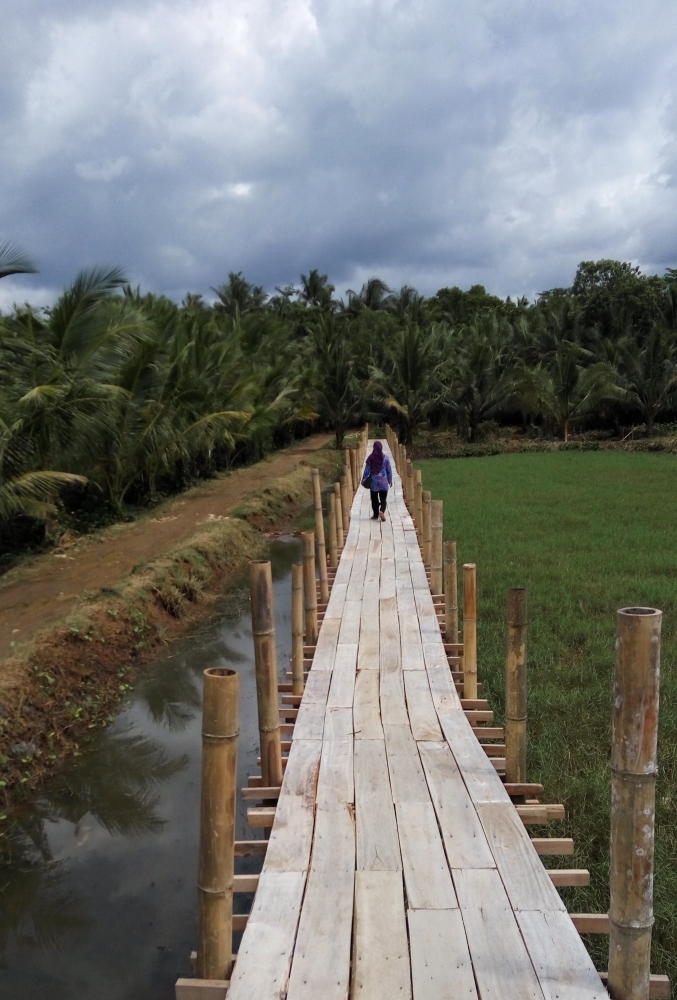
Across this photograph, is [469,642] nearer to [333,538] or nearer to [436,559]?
[436,559]

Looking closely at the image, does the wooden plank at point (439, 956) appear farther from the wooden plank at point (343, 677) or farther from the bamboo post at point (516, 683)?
the wooden plank at point (343, 677)

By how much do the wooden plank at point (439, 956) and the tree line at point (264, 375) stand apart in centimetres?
812

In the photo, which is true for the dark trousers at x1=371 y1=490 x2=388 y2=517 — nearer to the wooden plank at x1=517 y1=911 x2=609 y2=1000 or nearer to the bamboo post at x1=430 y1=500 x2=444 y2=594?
the bamboo post at x1=430 y1=500 x2=444 y2=594

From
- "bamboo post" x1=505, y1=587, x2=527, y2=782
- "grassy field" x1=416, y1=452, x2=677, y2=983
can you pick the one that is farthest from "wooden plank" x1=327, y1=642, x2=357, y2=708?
"grassy field" x1=416, y1=452, x2=677, y2=983

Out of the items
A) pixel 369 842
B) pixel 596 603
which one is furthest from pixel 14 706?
→ pixel 596 603

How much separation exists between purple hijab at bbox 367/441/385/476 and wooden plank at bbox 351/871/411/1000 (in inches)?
307

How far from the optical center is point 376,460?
10328mm

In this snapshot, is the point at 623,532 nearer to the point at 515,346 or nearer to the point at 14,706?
the point at 14,706

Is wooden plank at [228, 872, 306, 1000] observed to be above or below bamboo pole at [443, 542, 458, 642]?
below

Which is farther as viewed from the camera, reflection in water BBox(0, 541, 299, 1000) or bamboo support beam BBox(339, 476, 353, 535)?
bamboo support beam BBox(339, 476, 353, 535)

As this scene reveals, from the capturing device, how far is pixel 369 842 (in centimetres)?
289

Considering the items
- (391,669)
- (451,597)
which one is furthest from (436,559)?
(391,669)

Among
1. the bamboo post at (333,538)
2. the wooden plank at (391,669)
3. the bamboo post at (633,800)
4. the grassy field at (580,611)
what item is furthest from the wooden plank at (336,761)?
the bamboo post at (333,538)

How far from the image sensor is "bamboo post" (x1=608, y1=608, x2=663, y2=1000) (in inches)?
82.7
